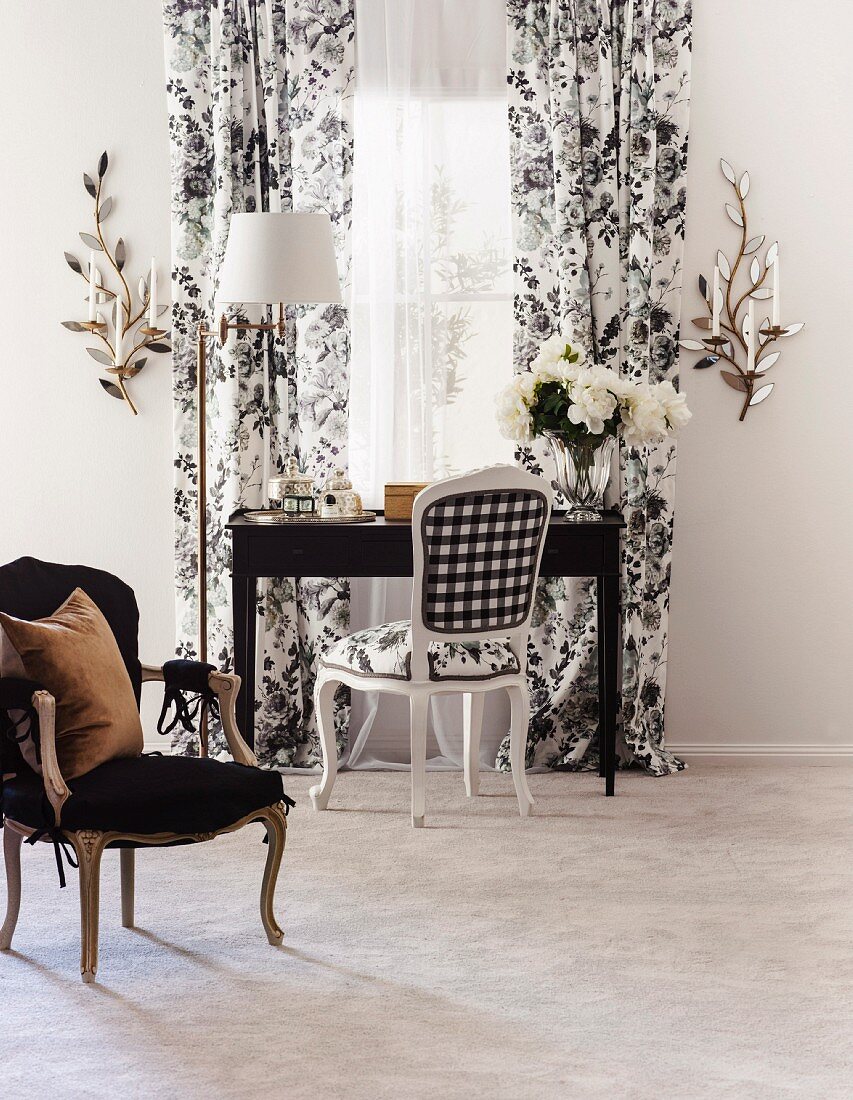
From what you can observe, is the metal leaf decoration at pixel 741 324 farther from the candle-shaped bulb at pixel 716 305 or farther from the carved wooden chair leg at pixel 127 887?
the carved wooden chair leg at pixel 127 887

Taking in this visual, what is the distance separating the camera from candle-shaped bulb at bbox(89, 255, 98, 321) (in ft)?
13.2

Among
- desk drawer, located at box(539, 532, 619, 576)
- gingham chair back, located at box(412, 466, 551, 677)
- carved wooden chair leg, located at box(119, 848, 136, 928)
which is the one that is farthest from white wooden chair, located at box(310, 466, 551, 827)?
carved wooden chair leg, located at box(119, 848, 136, 928)

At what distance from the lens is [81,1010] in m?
2.36

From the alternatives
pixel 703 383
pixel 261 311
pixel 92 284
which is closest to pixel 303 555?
pixel 261 311

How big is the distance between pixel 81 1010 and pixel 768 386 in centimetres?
294

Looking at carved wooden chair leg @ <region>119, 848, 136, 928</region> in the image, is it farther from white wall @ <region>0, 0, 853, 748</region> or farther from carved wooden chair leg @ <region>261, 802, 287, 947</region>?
white wall @ <region>0, 0, 853, 748</region>

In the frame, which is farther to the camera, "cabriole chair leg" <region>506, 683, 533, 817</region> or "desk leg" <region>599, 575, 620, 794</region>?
"desk leg" <region>599, 575, 620, 794</region>

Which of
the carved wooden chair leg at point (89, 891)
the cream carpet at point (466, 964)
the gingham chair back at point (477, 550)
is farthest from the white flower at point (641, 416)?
the carved wooden chair leg at point (89, 891)

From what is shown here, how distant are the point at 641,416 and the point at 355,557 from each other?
975 mm

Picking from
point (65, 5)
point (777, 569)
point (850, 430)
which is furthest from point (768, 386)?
point (65, 5)

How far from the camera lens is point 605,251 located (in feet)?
13.0

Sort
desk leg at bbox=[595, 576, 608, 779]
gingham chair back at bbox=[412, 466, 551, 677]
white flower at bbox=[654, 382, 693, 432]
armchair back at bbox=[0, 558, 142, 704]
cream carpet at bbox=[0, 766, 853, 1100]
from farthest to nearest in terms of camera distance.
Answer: desk leg at bbox=[595, 576, 608, 779] → white flower at bbox=[654, 382, 693, 432] → gingham chair back at bbox=[412, 466, 551, 677] → armchair back at bbox=[0, 558, 142, 704] → cream carpet at bbox=[0, 766, 853, 1100]

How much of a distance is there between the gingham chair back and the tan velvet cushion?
3.21 feet

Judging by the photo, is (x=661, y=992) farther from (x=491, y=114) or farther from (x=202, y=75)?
(x=202, y=75)
